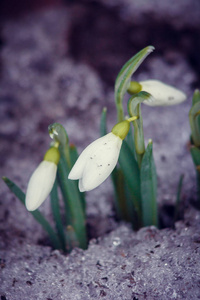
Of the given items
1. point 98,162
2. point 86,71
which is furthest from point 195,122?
point 86,71

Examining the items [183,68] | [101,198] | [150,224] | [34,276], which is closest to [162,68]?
[183,68]

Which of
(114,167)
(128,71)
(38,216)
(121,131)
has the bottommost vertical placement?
(38,216)

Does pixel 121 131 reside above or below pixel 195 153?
above

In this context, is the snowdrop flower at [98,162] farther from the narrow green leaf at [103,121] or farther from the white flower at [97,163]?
the narrow green leaf at [103,121]

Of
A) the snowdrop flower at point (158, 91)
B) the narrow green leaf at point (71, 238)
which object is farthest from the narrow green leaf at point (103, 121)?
the narrow green leaf at point (71, 238)

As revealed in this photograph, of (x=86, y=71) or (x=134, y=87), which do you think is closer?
(x=134, y=87)

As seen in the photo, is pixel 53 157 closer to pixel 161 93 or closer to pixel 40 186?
pixel 40 186

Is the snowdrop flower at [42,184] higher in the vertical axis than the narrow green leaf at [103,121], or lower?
lower

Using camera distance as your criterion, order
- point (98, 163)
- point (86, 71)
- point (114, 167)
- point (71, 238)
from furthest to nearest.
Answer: point (86, 71), point (71, 238), point (114, 167), point (98, 163)
